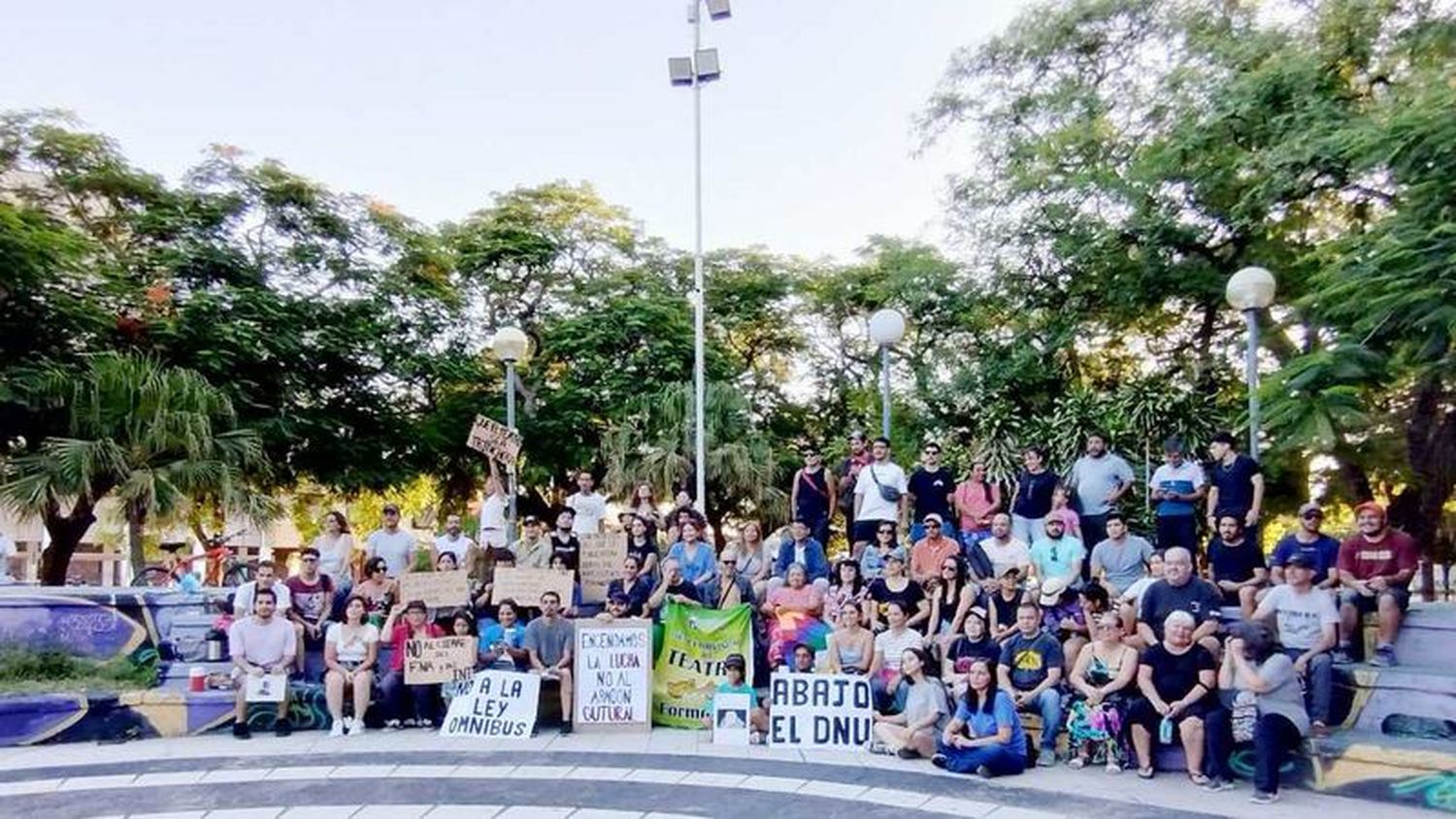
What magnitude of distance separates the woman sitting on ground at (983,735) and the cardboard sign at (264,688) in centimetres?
558

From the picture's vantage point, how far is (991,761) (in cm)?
693

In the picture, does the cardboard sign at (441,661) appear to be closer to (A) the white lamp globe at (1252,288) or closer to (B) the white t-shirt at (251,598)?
(B) the white t-shirt at (251,598)

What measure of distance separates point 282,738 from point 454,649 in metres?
1.57

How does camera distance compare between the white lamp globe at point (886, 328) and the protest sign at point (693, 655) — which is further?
the white lamp globe at point (886, 328)

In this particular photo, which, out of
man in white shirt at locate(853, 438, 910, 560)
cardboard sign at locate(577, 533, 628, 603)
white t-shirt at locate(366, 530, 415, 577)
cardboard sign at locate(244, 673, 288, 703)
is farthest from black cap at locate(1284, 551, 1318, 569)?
cardboard sign at locate(244, 673, 288, 703)

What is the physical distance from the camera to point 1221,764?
21.7ft

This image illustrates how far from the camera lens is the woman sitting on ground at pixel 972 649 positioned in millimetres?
7633

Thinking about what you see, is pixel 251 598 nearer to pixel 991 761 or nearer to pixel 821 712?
pixel 821 712

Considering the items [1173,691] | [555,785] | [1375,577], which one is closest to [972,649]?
[1173,691]

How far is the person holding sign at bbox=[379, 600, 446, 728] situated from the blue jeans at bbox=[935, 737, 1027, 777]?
4602mm

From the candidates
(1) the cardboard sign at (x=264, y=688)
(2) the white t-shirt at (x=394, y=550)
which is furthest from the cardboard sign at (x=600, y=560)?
(1) the cardboard sign at (x=264, y=688)

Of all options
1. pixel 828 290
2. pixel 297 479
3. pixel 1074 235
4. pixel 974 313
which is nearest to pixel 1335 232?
pixel 1074 235

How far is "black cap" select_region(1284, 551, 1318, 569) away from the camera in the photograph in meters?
7.15

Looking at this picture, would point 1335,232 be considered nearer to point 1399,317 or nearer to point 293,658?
point 1399,317
